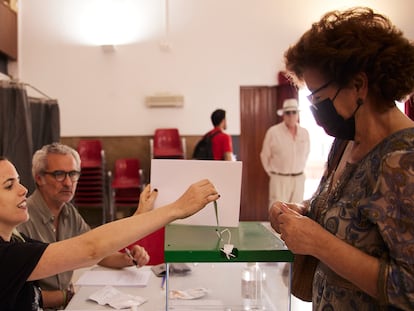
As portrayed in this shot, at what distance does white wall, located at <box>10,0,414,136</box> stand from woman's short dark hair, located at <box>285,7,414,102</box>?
4.44m

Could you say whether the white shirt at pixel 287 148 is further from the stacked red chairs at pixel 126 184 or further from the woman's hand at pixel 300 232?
the woman's hand at pixel 300 232

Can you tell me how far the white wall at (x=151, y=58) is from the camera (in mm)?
5316

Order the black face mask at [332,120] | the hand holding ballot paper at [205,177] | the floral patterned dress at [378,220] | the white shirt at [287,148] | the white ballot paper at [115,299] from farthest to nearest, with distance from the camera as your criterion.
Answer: the white shirt at [287,148] → the white ballot paper at [115,299] → the hand holding ballot paper at [205,177] → the black face mask at [332,120] → the floral patterned dress at [378,220]

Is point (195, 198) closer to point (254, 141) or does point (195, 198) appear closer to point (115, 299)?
point (115, 299)

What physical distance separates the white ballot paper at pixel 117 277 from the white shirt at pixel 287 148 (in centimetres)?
283

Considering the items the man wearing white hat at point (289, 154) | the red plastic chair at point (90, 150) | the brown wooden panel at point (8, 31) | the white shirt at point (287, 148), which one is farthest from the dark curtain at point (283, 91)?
the brown wooden panel at point (8, 31)

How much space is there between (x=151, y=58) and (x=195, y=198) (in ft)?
15.1

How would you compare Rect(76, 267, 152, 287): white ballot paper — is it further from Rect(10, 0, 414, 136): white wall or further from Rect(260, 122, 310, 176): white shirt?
Rect(10, 0, 414, 136): white wall

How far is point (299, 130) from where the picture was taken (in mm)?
4352

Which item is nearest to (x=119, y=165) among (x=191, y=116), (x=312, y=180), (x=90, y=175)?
(x=90, y=175)

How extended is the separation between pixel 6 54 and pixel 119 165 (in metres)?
2.14

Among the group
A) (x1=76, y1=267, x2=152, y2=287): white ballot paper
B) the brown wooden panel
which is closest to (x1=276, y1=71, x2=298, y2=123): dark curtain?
the brown wooden panel

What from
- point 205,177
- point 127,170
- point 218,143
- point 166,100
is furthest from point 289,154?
point 205,177

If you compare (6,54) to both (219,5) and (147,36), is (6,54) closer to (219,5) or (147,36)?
(147,36)
